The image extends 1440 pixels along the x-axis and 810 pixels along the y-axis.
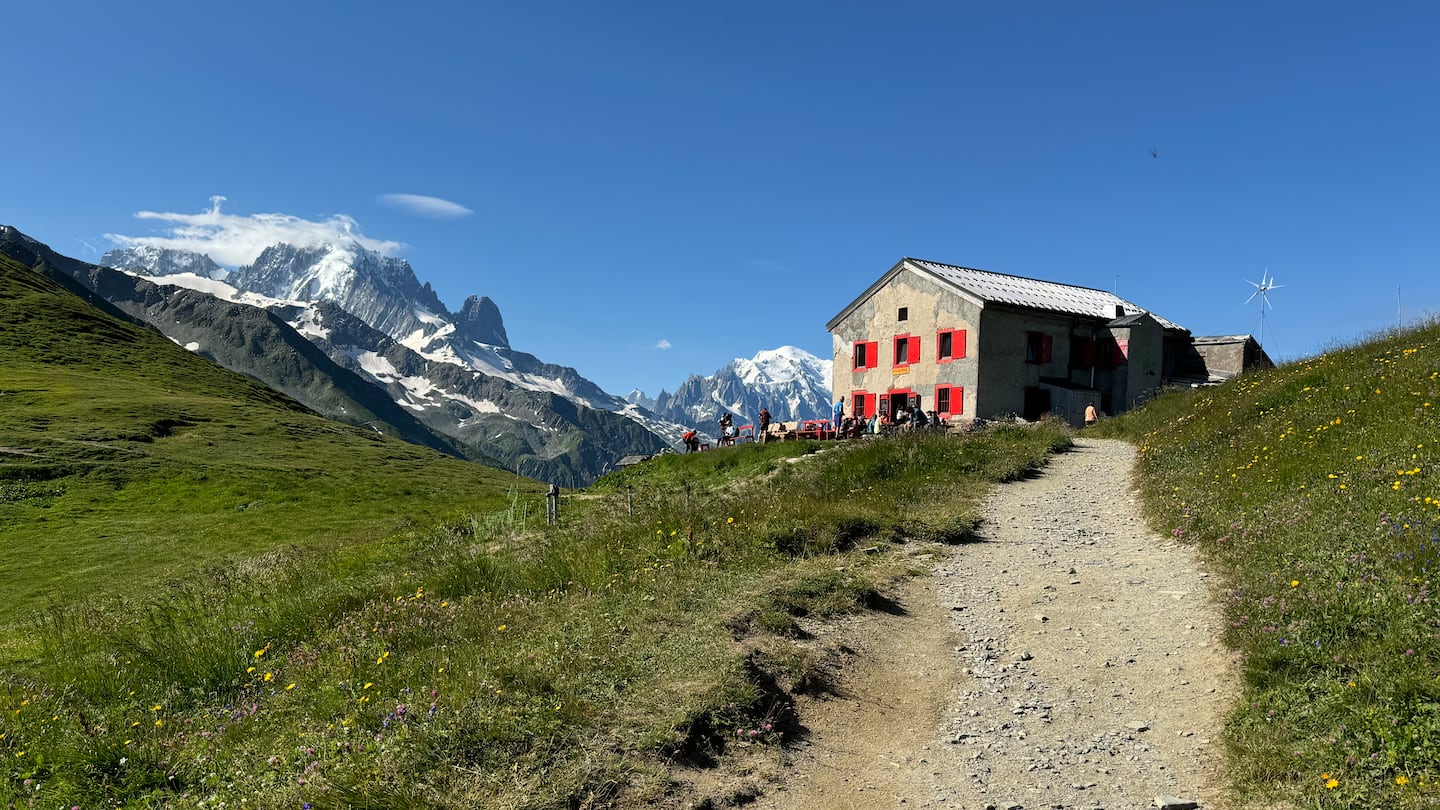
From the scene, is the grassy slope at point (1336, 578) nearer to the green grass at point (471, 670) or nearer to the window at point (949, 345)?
the green grass at point (471, 670)

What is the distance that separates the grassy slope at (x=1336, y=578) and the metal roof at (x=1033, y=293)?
23752 mm

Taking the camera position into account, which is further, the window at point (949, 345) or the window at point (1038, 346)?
the window at point (1038, 346)

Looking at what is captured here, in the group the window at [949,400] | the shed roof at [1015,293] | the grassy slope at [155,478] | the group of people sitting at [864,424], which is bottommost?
the grassy slope at [155,478]

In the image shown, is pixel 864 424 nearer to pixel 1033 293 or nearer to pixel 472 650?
pixel 1033 293

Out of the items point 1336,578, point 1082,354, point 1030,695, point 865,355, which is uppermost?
point 1082,354

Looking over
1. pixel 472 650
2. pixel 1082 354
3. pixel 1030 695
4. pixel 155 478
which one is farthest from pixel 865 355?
pixel 472 650

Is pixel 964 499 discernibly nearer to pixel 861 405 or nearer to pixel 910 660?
pixel 910 660

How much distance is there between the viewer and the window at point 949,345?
38.1 metres

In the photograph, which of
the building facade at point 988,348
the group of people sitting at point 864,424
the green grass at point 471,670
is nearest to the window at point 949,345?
the building facade at point 988,348

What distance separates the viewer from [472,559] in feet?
39.9

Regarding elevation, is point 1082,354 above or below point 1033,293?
below

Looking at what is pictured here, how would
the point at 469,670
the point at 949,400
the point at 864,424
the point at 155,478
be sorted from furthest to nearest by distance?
the point at 949,400 < the point at 155,478 < the point at 864,424 < the point at 469,670

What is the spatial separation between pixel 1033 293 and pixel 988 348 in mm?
6707

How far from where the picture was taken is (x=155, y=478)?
38375 mm
